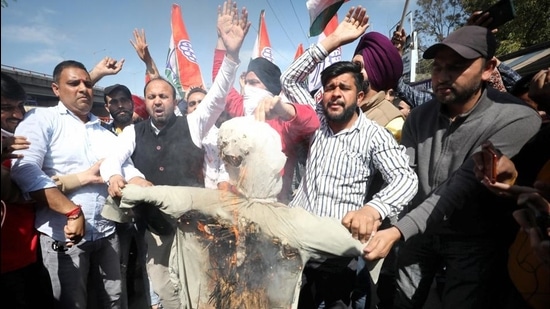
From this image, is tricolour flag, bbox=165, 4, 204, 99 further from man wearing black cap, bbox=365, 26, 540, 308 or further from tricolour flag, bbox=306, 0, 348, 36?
man wearing black cap, bbox=365, 26, 540, 308

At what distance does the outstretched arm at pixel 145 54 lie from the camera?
2.86 metres

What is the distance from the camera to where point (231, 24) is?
2.25 meters

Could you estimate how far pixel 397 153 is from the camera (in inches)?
80.3

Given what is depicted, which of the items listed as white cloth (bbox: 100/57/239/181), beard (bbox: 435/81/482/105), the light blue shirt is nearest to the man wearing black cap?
beard (bbox: 435/81/482/105)

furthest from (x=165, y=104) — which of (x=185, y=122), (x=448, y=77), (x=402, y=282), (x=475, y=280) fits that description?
(x=475, y=280)

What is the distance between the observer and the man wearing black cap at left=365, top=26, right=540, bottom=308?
1.92 m

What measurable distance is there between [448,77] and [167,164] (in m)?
1.94

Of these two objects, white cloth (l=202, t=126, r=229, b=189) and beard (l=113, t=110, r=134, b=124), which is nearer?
white cloth (l=202, t=126, r=229, b=189)

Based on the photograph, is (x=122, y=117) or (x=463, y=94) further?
(x=122, y=117)

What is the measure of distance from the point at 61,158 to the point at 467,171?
2.57 metres

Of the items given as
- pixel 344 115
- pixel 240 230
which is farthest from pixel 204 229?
pixel 344 115

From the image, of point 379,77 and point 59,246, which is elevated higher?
point 379,77

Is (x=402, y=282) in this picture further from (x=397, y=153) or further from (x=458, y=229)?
(x=397, y=153)

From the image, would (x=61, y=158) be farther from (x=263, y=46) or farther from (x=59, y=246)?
(x=263, y=46)
